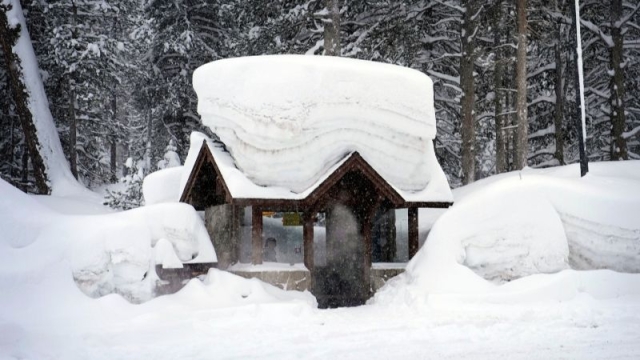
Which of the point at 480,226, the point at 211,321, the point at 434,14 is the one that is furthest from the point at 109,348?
the point at 434,14

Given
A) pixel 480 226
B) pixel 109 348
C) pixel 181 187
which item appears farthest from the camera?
pixel 181 187

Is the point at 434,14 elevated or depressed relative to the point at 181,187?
elevated

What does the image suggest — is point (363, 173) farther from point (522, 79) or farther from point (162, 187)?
point (162, 187)

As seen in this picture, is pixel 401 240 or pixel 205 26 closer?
pixel 401 240

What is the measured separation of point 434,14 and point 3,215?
1533 centimetres

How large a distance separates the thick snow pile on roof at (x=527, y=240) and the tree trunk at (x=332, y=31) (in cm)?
756

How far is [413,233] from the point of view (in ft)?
53.4

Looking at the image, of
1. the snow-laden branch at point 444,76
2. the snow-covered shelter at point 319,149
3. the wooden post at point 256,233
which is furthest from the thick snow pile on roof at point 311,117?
the snow-laden branch at point 444,76

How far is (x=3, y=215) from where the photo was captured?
1190 cm

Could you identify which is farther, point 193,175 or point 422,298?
point 193,175

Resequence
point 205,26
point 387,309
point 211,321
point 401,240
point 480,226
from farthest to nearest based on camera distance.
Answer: point 205,26
point 401,240
point 480,226
point 387,309
point 211,321

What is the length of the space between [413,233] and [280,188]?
3824 mm

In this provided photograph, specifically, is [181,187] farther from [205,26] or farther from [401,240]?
[205,26]

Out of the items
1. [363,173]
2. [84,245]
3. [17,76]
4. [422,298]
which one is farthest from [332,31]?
[17,76]
